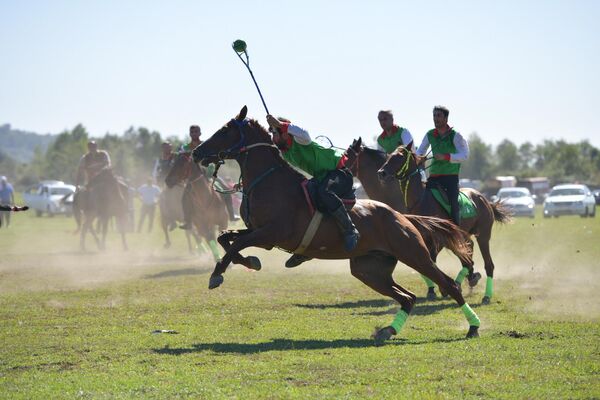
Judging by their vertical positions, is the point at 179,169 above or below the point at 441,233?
above

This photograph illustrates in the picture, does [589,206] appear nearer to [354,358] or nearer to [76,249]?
[76,249]

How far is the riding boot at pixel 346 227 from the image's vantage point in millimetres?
11719

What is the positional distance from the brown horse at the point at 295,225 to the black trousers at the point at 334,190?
20cm

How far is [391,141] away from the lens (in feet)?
56.1

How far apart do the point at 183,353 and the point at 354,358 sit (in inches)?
79.9

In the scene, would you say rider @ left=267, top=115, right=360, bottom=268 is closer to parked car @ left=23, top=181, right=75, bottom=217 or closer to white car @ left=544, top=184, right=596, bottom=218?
white car @ left=544, top=184, right=596, bottom=218

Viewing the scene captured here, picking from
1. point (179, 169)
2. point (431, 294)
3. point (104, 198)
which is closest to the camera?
point (431, 294)

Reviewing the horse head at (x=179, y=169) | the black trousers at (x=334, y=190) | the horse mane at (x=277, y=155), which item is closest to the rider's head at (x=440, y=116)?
the black trousers at (x=334, y=190)

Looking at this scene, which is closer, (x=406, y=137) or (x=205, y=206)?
(x=406, y=137)

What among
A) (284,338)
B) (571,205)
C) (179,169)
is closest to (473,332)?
(284,338)

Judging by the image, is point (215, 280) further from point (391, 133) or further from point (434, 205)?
point (391, 133)

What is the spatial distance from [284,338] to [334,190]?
2007 mm

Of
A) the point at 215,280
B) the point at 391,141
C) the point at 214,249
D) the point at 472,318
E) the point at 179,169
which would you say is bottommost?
the point at 214,249

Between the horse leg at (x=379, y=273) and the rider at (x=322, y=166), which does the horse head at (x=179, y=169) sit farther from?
the horse leg at (x=379, y=273)
